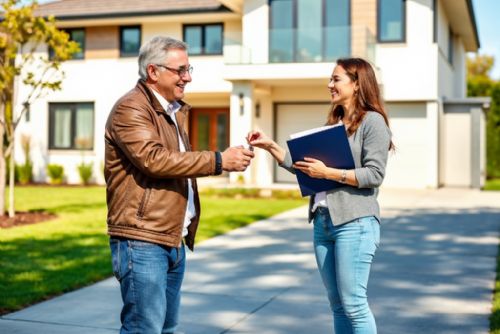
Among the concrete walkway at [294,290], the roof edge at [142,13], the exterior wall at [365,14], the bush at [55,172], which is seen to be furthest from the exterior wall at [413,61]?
the bush at [55,172]

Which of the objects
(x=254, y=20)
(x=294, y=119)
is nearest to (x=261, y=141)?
(x=254, y=20)

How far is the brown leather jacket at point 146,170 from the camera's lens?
10.6 ft

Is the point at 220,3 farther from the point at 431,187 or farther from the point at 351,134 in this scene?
the point at 351,134

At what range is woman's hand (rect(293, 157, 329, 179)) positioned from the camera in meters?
3.80

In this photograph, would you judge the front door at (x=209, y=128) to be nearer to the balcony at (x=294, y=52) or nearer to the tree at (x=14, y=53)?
the balcony at (x=294, y=52)

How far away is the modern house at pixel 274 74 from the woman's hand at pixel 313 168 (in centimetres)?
1587

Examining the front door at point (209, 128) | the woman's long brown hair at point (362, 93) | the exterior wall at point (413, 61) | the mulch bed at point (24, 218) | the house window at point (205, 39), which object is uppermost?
the house window at point (205, 39)

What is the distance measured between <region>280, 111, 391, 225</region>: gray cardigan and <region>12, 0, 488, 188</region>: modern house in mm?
15789

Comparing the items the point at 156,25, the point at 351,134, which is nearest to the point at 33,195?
the point at 156,25

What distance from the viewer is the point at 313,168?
382 cm

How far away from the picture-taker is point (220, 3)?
878 inches

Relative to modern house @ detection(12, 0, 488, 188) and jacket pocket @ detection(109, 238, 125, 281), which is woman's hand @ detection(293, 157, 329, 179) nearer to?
jacket pocket @ detection(109, 238, 125, 281)

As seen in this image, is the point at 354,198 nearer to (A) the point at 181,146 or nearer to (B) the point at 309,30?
(A) the point at 181,146

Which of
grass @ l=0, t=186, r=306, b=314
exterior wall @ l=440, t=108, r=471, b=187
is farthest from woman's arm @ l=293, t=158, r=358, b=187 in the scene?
exterior wall @ l=440, t=108, r=471, b=187
